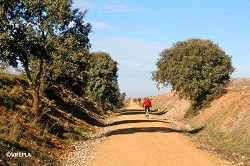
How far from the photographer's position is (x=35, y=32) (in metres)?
20.4

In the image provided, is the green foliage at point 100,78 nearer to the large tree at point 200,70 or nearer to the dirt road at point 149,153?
the large tree at point 200,70

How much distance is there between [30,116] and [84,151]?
460 cm

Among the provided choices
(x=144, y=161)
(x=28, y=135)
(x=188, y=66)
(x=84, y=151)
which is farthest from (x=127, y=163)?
(x=188, y=66)

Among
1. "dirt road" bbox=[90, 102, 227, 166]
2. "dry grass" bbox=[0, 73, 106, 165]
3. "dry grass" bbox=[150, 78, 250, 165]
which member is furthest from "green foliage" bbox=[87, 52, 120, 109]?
"dirt road" bbox=[90, 102, 227, 166]

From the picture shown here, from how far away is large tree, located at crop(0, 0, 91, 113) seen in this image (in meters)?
19.6

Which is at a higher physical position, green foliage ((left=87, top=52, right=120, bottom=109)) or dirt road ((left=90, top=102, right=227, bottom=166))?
green foliage ((left=87, top=52, right=120, bottom=109))

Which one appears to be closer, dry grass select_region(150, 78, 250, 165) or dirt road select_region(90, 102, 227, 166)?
dirt road select_region(90, 102, 227, 166)

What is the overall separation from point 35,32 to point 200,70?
21561mm

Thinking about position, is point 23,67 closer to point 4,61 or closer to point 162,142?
point 4,61

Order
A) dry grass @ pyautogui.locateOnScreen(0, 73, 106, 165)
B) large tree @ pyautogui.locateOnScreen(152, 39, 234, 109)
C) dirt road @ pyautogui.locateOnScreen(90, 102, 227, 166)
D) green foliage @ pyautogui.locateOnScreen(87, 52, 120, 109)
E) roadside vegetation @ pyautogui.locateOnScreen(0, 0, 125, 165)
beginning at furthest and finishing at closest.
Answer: green foliage @ pyautogui.locateOnScreen(87, 52, 120, 109), large tree @ pyautogui.locateOnScreen(152, 39, 234, 109), roadside vegetation @ pyautogui.locateOnScreen(0, 0, 125, 165), dirt road @ pyautogui.locateOnScreen(90, 102, 227, 166), dry grass @ pyautogui.locateOnScreen(0, 73, 106, 165)

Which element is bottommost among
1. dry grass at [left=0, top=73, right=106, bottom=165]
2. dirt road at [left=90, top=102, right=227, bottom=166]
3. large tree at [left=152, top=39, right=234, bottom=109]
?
dirt road at [left=90, top=102, right=227, bottom=166]

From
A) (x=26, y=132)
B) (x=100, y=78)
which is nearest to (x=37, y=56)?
(x=26, y=132)

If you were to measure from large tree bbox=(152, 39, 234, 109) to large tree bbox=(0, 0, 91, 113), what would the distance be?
17.7m

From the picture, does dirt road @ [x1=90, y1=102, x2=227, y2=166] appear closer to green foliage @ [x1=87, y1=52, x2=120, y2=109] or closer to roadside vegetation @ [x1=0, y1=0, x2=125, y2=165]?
roadside vegetation @ [x1=0, y1=0, x2=125, y2=165]
